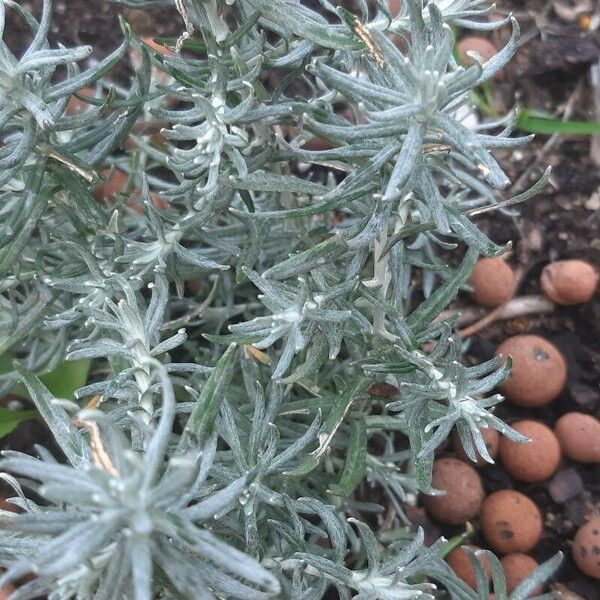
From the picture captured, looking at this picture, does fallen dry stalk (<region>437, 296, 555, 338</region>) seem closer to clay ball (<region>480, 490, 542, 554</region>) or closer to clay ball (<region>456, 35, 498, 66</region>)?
clay ball (<region>480, 490, 542, 554</region>)

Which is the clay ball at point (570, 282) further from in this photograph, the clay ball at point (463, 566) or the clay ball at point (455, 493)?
the clay ball at point (463, 566)

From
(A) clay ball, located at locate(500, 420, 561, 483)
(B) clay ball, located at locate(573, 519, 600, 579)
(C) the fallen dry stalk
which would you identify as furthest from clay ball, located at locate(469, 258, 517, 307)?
(B) clay ball, located at locate(573, 519, 600, 579)

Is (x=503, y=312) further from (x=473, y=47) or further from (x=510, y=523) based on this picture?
(x=473, y=47)

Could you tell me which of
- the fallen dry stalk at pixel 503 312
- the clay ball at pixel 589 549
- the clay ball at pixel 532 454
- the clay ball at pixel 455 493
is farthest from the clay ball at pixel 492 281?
the clay ball at pixel 589 549

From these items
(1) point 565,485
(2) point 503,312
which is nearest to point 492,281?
(2) point 503,312

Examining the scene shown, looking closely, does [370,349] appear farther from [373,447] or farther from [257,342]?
[373,447]
